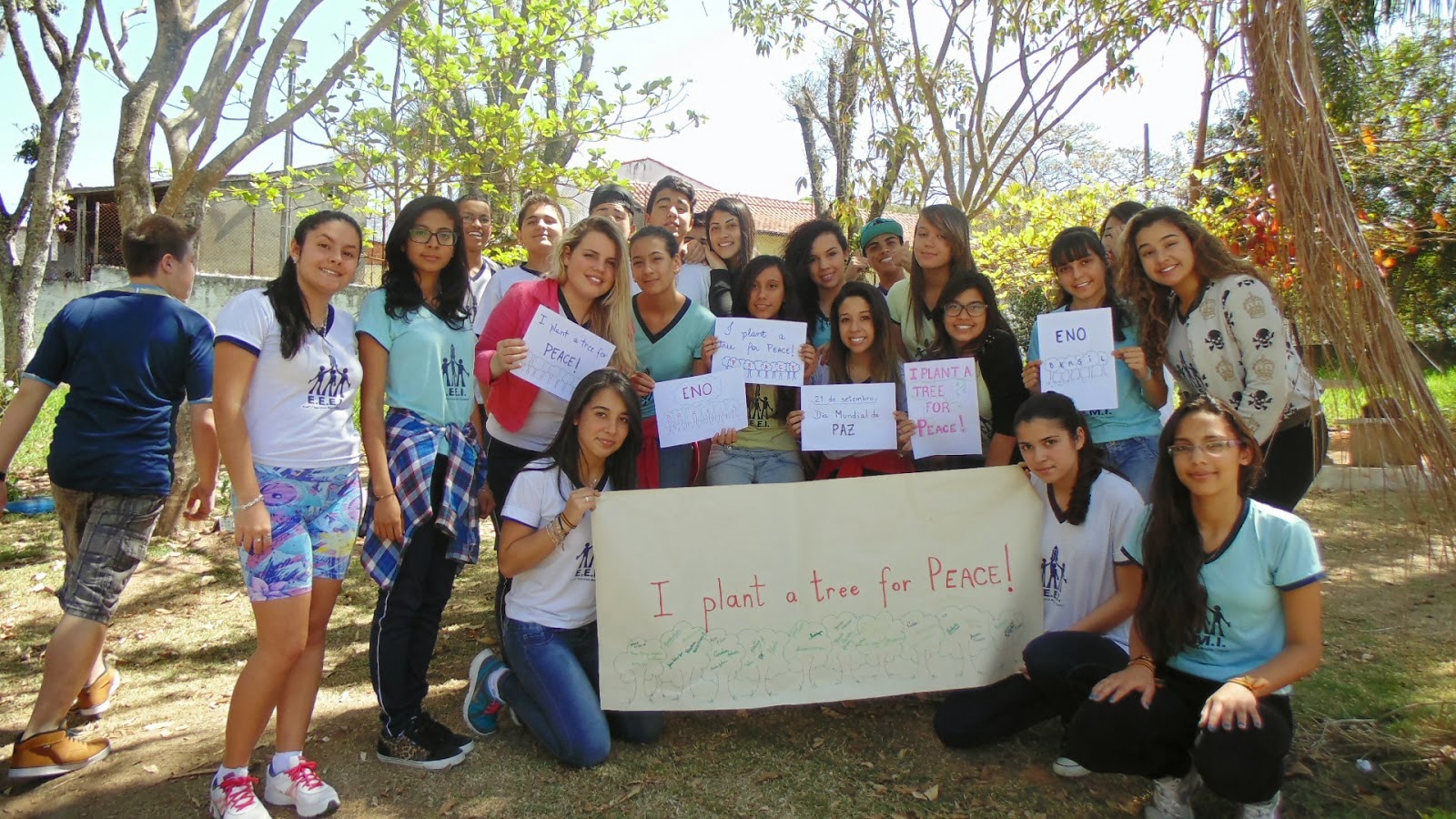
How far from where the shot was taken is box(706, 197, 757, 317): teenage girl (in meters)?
4.52

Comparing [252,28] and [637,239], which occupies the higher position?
[252,28]

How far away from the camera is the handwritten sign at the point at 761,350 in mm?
3861

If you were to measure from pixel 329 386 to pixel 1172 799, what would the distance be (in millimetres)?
2981

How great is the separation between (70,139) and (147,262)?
254 inches

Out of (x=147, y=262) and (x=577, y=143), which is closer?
(x=147, y=262)

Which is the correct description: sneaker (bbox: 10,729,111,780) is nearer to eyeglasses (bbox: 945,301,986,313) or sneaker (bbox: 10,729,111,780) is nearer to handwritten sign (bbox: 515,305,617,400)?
handwritten sign (bbox: 515,305,617,400)

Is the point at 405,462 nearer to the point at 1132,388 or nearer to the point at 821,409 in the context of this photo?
the point at 821,409

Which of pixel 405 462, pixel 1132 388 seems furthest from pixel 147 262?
pixel 1132 388

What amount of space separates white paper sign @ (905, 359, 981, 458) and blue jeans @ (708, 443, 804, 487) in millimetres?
531

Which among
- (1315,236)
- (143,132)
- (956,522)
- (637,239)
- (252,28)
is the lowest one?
(956,522)

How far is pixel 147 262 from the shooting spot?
3537mm

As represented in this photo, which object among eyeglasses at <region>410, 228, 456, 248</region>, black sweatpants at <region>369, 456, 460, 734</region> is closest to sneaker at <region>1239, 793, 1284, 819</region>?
black sweatpants at <region>369, 456, 460, 734</region>

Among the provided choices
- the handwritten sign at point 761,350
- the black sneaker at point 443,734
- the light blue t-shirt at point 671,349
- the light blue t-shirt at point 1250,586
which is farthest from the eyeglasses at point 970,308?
the black sneaker at point 443,734

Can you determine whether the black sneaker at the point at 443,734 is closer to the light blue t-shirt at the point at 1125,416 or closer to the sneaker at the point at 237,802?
the sneaker at the point at 237,802
